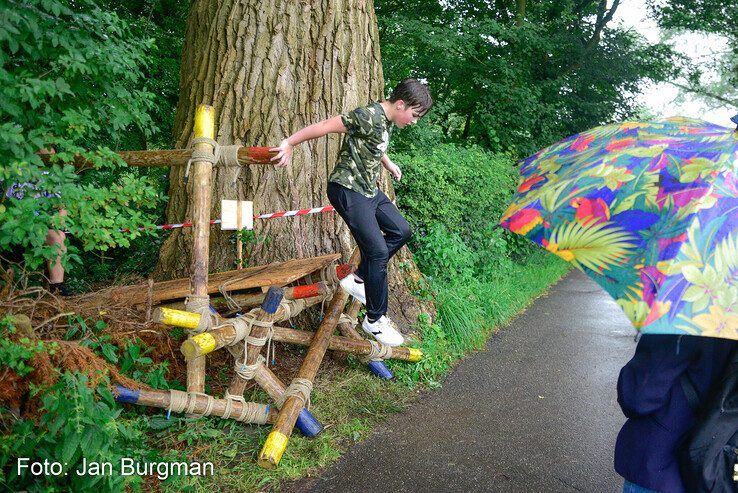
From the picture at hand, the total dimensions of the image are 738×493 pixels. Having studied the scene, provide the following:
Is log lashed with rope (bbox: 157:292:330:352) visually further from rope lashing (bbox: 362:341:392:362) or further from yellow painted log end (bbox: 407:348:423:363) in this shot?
yellow painted log end (bbox: 407:348:423:363)

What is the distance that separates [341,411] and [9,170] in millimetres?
2511

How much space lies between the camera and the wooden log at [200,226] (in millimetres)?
3295

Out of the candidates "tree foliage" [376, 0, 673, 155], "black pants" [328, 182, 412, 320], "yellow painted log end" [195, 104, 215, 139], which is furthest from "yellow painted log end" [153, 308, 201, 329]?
"tree foliage" [376, 0, 673, 155]

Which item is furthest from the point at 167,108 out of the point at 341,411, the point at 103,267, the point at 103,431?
the point at 103,431

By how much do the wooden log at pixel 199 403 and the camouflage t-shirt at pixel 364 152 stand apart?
1594 millimetres

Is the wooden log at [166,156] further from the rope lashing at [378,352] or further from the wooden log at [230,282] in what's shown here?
the rope lashing at [378,352]

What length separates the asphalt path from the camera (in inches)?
127

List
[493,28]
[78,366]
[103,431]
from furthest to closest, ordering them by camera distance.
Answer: [493,28]
[78,366]
[103,431]

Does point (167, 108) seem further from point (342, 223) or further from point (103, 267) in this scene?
point (342, 223)

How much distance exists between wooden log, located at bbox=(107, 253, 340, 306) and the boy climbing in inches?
17.4

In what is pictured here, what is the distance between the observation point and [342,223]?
494 centimetres

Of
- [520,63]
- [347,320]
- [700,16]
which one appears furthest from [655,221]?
[700,16]

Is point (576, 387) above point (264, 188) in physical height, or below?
below

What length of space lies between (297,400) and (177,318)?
0.92m
